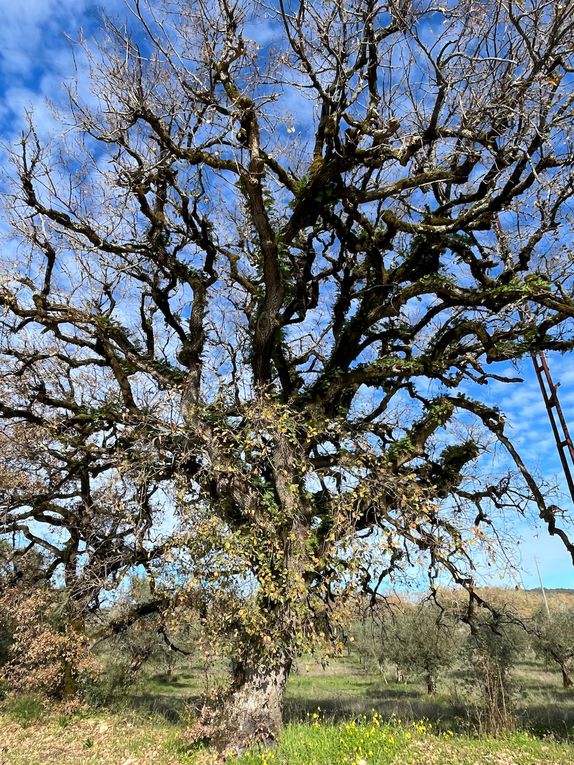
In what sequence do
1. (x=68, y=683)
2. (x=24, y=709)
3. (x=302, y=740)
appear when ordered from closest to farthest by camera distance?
(x=302, y=740), (x=24, y=709), (x=68, y=683)

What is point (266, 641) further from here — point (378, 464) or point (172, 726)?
point (172, 726)

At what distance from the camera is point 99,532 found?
504 inches

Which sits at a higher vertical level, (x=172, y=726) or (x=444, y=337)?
(x=444, y=337)

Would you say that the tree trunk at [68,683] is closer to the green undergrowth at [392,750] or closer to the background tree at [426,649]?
the green undergrowth at [392,750]

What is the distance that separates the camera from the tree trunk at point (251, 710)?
7.18 meters

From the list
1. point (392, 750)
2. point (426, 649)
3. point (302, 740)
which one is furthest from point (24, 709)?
point (426, 649)

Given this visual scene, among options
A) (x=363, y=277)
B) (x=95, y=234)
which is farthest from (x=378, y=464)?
(x=95, y=234)

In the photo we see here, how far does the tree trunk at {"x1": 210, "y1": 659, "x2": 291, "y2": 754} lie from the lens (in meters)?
7.18

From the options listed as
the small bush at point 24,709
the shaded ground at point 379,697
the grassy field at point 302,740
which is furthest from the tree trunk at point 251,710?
the small bush at point 24,709

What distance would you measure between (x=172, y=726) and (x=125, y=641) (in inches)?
183

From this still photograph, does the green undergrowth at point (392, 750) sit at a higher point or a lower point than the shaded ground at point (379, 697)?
higher

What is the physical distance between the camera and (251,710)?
7395mm

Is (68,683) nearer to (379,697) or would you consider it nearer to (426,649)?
(379,697)

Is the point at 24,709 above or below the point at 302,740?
below
